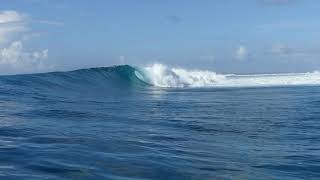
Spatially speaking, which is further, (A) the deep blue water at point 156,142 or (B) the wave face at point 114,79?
(B) the wave face at point 114,79

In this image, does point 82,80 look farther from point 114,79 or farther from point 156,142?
point 156,142

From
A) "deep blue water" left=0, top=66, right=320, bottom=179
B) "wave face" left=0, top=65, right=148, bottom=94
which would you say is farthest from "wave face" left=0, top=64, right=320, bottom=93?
"deep blue water" left=0, top=66, right=320, bottom=179

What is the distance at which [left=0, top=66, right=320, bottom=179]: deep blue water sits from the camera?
8.33m

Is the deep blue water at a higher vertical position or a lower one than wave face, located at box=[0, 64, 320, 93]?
lower

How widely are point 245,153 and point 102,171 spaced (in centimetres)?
360

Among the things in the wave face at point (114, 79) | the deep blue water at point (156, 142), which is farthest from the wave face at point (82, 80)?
the deep blue water at point (156, 142)

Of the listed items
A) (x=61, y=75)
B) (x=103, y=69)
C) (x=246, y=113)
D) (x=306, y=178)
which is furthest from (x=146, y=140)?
(x=103, y=69)

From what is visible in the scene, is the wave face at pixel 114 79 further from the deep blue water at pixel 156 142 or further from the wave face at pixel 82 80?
the deep blue water at pixel 156 142

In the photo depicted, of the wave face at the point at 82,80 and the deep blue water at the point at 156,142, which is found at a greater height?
the wave face at the point at 82,80

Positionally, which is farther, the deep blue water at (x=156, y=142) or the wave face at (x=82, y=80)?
the wave face at (x=82, y=80)

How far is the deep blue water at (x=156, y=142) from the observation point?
8.33 m

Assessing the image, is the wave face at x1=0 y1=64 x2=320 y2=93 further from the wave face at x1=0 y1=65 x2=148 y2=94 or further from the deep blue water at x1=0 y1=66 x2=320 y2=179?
the deep blue water at x1=0 y1=66 x2=320 y2=179

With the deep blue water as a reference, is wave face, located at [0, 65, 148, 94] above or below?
above

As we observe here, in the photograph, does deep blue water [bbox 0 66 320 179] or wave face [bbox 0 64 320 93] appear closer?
deep blue water [bbox 0 66 320 179]
